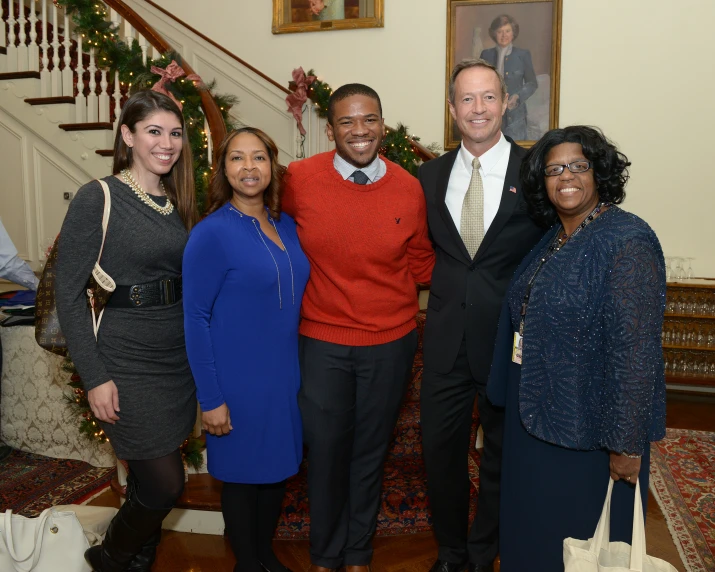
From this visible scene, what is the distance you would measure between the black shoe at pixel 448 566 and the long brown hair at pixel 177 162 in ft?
5.28

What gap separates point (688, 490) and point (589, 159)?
2.58 metres

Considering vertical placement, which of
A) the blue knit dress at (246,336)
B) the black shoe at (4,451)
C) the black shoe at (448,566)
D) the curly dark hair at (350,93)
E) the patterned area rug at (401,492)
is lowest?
the black shoe at (4,451)

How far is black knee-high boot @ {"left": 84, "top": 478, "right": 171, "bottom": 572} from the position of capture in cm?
209

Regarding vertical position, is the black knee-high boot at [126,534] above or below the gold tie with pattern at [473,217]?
below

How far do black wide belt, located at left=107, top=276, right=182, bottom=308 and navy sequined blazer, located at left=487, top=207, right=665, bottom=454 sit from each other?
1.13 meters

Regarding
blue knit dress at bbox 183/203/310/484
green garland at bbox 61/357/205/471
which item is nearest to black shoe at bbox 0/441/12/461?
green garland at bbox 61/357/205/471

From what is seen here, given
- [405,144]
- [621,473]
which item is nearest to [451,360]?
[621,473]

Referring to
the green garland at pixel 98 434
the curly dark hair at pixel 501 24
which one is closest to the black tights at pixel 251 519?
the green garland at pixel 98 434

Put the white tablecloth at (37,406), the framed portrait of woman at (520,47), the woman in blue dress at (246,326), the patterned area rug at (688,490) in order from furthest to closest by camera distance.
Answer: the framed portrait of woman at (520,47) → the white tablecloth at (37,406) → the patterned area rug at (688,490) → the woman in blue dress at (246,326)

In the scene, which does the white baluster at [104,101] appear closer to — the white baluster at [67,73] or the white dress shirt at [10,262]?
the white baluster at [67,73]

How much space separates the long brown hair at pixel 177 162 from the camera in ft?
6.59

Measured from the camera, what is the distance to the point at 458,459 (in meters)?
2.38

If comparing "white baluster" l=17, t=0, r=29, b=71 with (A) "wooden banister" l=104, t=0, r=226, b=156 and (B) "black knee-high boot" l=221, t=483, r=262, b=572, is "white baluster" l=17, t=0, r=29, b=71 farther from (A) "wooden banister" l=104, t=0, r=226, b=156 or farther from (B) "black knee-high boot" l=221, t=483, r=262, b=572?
(B) "black knee-high boot" l=221, t=483, r=262, b=572

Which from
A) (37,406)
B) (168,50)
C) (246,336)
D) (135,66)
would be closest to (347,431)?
(246,336)
